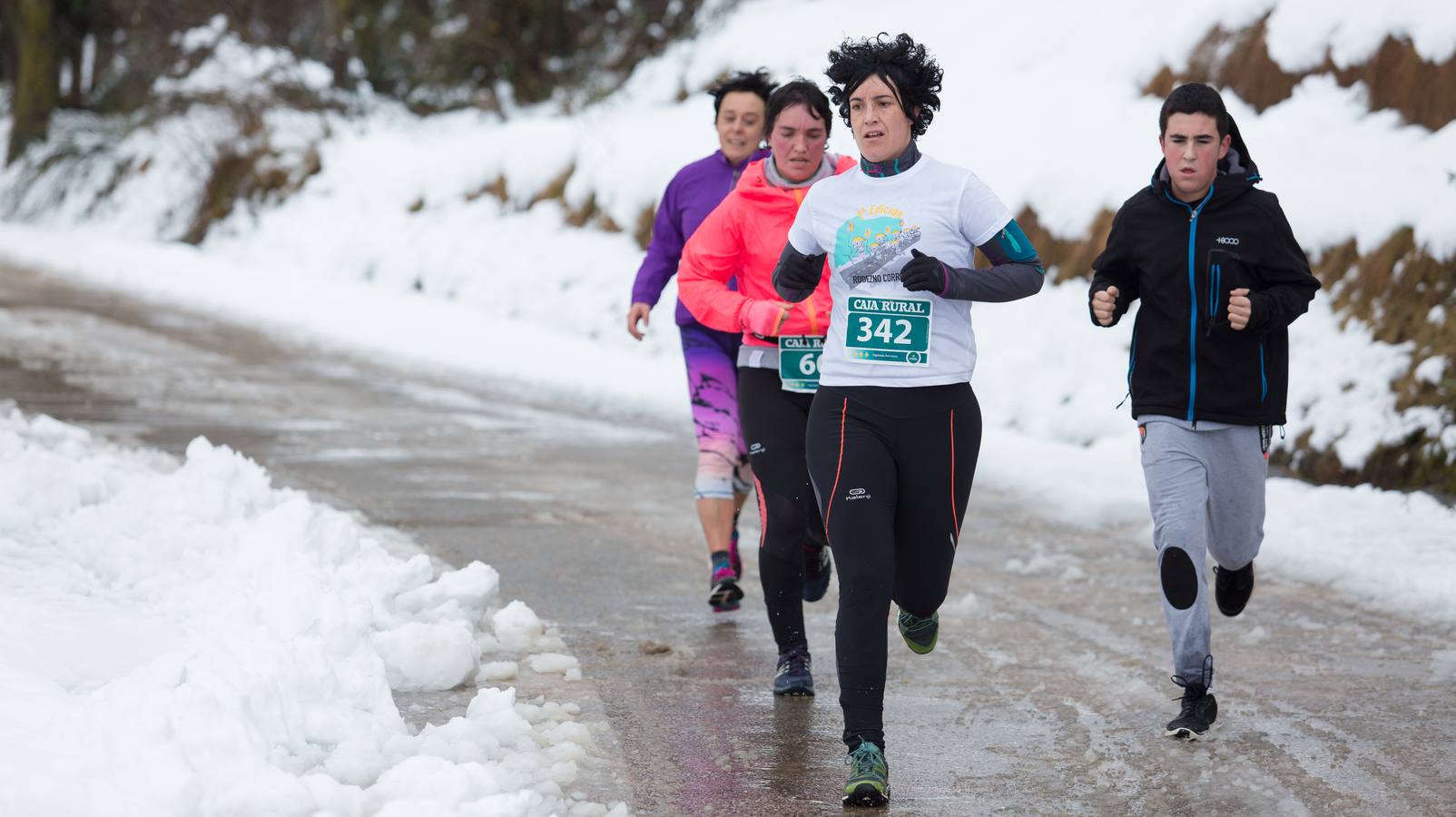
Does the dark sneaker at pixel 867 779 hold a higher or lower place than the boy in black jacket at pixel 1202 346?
lower

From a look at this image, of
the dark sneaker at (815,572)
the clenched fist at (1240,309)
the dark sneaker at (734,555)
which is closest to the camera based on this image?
the clenched fist at (1240,309)

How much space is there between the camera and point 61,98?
33906 millimetres

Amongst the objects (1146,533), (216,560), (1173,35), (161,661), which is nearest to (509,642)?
(216,560)

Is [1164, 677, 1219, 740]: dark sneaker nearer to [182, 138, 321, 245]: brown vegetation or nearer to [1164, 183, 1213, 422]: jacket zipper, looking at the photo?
[1164, 183, 1213, 422]: jacket zipper

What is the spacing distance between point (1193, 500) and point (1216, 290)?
2.03 ft

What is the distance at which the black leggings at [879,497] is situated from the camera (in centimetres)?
438

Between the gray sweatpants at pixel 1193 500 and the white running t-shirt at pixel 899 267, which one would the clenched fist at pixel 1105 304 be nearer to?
the gray sweatpants at pixel 1193 500

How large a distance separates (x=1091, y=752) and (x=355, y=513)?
4.18 metres

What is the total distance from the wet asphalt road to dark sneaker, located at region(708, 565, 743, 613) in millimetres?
66

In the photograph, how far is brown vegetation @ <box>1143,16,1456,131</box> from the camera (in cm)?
1108

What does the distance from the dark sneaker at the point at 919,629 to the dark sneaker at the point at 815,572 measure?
1.11m

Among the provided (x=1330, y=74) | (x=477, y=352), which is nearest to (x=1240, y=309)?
(x=1330, y=74)

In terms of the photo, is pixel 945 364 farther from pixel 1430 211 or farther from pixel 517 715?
pixel 1430 211

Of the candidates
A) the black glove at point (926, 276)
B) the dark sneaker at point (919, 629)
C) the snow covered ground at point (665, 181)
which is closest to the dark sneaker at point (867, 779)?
the dark sneaker at point (919, 629)
